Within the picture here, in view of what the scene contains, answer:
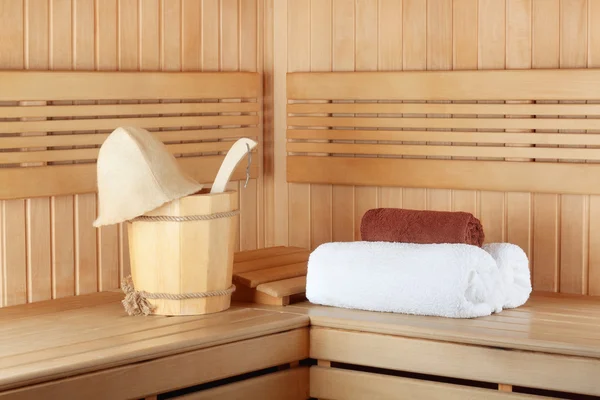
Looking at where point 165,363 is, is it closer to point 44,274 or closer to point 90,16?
point 44,274

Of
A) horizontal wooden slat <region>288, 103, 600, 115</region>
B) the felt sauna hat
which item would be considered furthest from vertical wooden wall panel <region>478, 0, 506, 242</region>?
the felt sauna hat

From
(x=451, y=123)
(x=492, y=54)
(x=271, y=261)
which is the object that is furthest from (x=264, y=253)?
(x=492, y=54)

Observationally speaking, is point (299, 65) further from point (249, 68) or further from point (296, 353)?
point (296, 353)

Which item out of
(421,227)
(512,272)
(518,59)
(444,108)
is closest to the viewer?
(512,272)

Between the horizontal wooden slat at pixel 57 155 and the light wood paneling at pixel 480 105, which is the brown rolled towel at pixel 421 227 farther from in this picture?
the horizontal wooden slat at pixel 57 155

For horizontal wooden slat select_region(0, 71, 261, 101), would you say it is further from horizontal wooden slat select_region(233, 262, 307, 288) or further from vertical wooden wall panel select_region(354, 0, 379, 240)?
horizontal wooden slat select_region(233, 262, 307, 288)

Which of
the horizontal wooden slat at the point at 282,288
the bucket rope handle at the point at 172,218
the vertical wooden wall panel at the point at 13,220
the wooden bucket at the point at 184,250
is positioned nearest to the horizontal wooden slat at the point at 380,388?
the horizontal wooden slat at the point at 282,288

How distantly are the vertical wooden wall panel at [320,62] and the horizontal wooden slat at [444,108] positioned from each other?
0.14m

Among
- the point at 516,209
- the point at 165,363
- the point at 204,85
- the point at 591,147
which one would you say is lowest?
the point at 165,363

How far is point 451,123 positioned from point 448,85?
0.38 feet

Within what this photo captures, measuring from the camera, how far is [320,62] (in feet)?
11.2

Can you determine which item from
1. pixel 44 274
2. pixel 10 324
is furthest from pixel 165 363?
pixel 44 274

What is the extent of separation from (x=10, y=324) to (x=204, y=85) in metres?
1.08

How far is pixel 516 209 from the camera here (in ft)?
10.1
